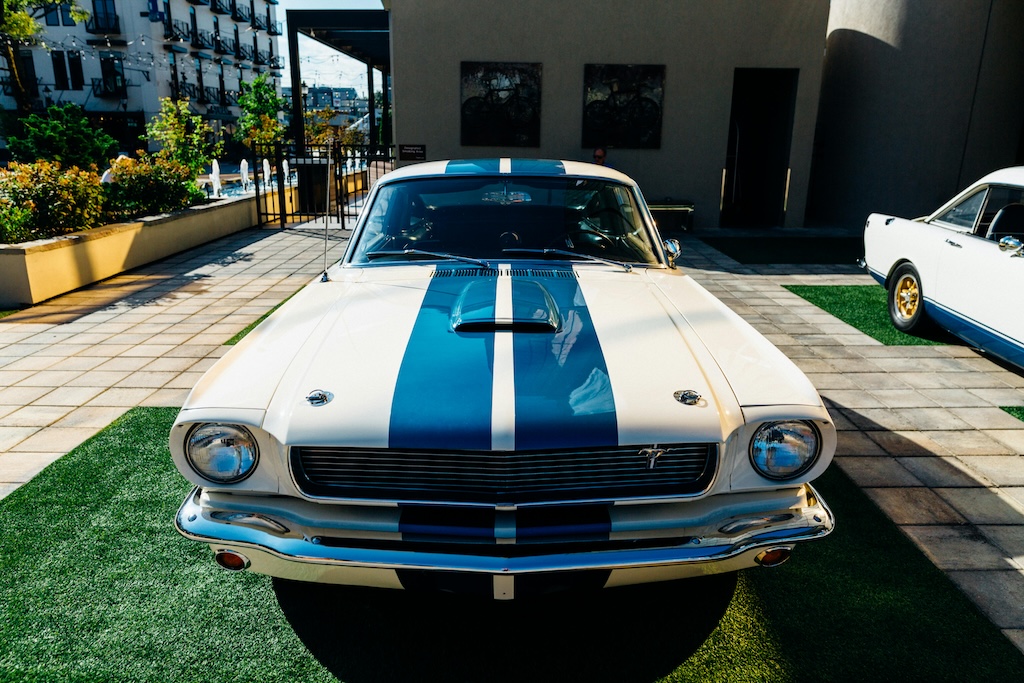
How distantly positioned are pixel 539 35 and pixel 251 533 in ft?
38.9

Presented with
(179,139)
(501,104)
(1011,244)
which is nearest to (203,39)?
(179,139)

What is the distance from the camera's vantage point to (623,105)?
501 inches

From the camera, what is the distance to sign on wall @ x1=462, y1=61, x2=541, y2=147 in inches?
493

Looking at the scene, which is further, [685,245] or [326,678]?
[685,245]

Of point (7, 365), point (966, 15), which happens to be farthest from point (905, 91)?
point (7, 365)

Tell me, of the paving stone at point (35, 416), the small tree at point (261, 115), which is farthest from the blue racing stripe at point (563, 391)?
the small tree at point (261, 115)

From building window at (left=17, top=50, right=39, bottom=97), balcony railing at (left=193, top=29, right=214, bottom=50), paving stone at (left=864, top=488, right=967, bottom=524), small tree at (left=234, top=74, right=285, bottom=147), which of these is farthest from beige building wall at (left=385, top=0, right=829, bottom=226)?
balcony railing at (left=193, top=29, right=214, bottom=50)

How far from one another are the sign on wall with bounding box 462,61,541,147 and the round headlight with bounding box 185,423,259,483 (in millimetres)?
11242

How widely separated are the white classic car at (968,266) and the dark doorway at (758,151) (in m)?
7.36

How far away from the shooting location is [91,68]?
42.2m

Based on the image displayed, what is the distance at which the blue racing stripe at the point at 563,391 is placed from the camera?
216 centimetres

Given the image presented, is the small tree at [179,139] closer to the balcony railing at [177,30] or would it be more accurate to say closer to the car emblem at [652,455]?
the car emblem at [652,455]

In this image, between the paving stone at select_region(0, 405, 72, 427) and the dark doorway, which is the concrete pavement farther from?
the dark doorway

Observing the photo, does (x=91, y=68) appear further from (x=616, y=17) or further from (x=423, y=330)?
(x=423, y=330)
